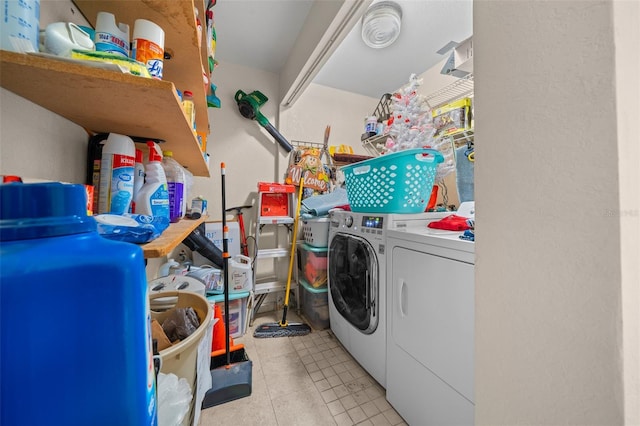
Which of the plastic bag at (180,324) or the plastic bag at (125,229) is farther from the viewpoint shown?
the plastic bag at (180,324)

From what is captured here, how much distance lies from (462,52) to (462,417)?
177cm

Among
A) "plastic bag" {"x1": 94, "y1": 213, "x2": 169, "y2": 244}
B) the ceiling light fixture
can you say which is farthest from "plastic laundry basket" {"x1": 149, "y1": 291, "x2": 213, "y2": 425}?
the ceiling light fixture

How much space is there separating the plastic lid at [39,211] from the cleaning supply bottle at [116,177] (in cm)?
37

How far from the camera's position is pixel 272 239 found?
8.27 feet

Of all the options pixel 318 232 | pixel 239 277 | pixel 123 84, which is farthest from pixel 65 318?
pixel 318 232

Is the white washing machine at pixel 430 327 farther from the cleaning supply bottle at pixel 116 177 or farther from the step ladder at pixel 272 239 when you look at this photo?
the step ladder at pixel 272 239

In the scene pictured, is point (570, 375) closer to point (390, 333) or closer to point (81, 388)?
point (81, 388)

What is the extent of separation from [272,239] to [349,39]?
2014mm

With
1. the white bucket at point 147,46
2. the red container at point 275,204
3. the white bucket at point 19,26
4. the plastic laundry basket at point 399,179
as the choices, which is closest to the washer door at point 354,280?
the plastic laundry basket at point 399,179

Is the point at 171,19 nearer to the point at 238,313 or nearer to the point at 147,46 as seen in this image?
the point at 147,46

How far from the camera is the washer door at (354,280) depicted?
54.6 inches

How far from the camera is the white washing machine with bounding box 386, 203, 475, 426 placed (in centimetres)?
87

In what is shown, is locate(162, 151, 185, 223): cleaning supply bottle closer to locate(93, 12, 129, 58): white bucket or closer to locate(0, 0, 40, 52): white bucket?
locate(93, 12, 129, 58): white bucket

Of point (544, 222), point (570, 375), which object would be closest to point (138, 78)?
point (544, 222)
